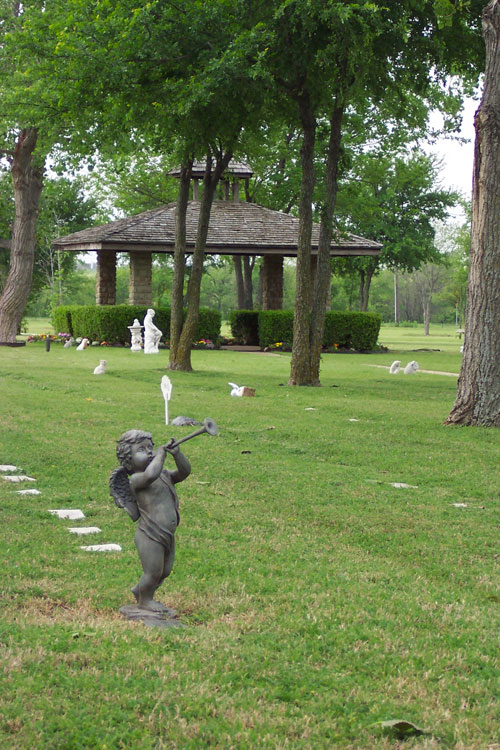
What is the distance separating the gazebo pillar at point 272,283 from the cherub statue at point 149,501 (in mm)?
30647

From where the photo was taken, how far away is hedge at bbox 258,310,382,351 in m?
32.8

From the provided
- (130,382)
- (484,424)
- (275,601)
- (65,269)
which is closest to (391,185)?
(65,269)

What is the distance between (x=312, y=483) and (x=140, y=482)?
3.90 meters

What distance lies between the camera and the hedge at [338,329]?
108 feet

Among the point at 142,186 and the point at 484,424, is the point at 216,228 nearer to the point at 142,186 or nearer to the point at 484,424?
the point at 142,186

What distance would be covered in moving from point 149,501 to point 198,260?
622 inches

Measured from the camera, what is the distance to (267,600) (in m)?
4.87

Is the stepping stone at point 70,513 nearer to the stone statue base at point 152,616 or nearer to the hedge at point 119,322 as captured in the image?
the stone statue base at point 152,616

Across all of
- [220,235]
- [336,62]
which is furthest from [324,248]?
[220,235]

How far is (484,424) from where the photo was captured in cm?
1184

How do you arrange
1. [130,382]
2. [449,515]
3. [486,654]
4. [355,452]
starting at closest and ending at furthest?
[486,654], [449,515], [355,452], [130,382]

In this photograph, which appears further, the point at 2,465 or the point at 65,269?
the point at 65,269

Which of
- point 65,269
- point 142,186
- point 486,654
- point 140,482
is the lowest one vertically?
point 486,654

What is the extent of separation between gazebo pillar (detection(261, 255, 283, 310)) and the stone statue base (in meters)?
30.8
